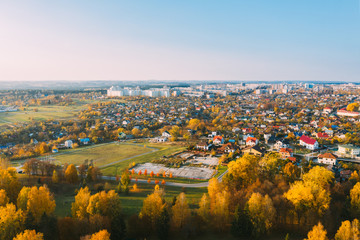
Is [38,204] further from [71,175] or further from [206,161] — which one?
[206,161]

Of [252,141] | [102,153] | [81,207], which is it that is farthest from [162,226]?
[252,141]

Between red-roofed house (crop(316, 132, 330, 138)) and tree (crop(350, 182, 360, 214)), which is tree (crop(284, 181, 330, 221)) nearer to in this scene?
tree (crop(350, 182, 360, 214))

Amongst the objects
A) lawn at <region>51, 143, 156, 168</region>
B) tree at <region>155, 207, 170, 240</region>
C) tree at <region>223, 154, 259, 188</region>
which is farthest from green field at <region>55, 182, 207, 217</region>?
lawn at <region>51, 143, 156, 168</region>

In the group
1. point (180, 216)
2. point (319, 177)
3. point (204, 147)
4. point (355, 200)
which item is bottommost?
point (204, 147)

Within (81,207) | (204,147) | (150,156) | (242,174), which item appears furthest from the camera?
(204,147)

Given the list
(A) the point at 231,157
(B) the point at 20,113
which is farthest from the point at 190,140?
(B) the point at 20,113

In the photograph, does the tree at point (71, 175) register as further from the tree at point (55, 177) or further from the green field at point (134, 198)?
the green field at point (134, 198)

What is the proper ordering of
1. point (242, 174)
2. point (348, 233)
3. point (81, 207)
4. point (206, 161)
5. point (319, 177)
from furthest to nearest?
point (206, 161), point (242, 174), point (319, 177), point (81, 207), point (348, 233)
